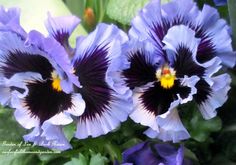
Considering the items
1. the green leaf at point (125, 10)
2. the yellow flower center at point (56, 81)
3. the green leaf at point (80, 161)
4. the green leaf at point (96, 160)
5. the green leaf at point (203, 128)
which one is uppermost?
the green leaf at point (125, 10)

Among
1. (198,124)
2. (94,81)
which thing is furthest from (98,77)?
(198,124)

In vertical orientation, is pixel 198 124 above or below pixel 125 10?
below

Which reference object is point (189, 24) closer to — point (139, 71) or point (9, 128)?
point (139, 71)

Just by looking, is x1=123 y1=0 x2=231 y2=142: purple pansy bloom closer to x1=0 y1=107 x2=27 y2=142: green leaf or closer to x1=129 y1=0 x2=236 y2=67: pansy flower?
x1=129 y1=0 x2=236 y2=67: pansy flower

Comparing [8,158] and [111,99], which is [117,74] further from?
[8,158]

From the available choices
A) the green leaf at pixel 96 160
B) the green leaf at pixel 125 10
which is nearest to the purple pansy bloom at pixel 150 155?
the green leaf at pixel 96 160

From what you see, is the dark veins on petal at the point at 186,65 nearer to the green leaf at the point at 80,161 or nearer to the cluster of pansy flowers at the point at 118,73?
the cluster of pansy flowers at the point at 118,73
